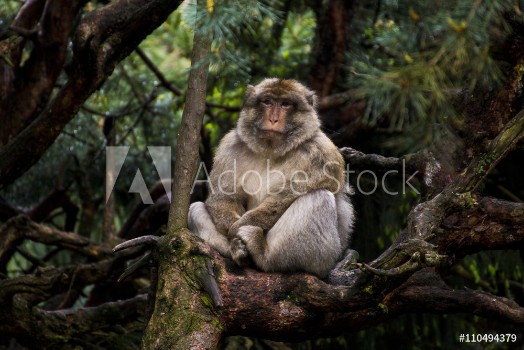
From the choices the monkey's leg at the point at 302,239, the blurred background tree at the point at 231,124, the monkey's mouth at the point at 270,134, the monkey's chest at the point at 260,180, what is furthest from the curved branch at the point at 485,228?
the monkey's mouth at the point at 270,134

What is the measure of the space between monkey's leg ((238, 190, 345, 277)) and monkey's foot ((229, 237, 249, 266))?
0.13 feet

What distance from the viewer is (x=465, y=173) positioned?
16.8 feet

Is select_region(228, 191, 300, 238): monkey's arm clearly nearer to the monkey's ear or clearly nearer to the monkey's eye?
the monkey's eye

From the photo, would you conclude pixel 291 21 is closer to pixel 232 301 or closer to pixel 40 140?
pixel 40 140

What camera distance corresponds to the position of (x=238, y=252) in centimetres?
533

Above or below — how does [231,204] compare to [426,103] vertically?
below

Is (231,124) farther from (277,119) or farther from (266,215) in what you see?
(266,215)

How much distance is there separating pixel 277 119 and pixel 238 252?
118 cm

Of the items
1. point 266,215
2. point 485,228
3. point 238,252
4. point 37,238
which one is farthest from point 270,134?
point 37,238

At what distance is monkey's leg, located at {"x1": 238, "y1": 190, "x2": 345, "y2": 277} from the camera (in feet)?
17.3

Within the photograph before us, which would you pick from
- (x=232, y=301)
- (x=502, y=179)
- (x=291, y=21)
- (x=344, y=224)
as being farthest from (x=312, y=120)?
(x=291, y=21)

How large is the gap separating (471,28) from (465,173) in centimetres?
222

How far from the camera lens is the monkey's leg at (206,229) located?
5.64 m

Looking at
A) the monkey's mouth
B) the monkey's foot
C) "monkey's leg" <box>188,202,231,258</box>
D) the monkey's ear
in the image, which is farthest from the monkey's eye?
the monkey's foot
